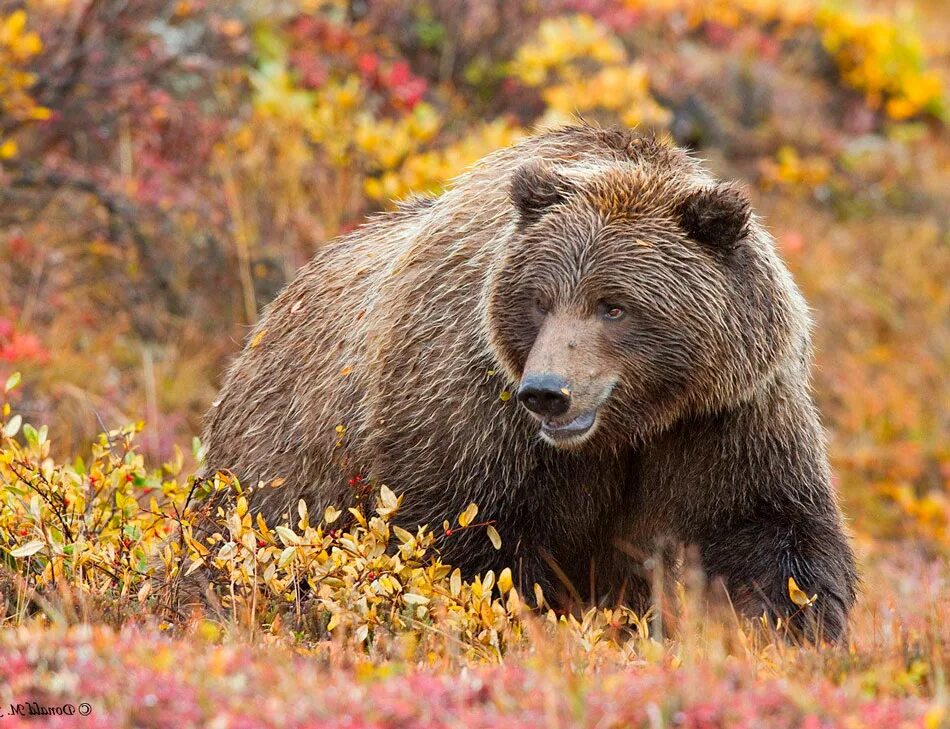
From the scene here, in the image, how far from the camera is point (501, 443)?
4.68 metres

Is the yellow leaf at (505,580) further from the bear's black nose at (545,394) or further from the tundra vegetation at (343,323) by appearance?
the bear's black nose at (545,394)

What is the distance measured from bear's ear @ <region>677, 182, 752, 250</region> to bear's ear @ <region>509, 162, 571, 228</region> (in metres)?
0.43

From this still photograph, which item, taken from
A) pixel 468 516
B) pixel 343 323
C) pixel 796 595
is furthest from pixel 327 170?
pixel 796 595

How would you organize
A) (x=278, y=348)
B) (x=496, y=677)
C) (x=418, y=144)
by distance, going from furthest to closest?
(x=418, y=144)
(x=278, y=348)
(x=496, y=677)

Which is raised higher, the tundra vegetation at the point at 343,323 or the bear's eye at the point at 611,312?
the bear's eye at the point at 611,312

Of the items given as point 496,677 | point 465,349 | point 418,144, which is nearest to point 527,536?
point 465,349

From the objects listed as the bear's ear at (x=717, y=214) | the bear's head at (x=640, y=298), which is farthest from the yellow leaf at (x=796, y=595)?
the bear's ear at (x=717, y=214)

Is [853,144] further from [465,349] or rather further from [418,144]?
[465,349]

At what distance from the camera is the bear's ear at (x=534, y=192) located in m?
4.65

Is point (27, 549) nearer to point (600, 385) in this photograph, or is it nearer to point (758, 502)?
point (600, 385)

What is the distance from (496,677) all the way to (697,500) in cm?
166

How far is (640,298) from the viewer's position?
451cm

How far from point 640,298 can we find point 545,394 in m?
0.53

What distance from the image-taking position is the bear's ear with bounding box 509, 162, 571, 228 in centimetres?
465
